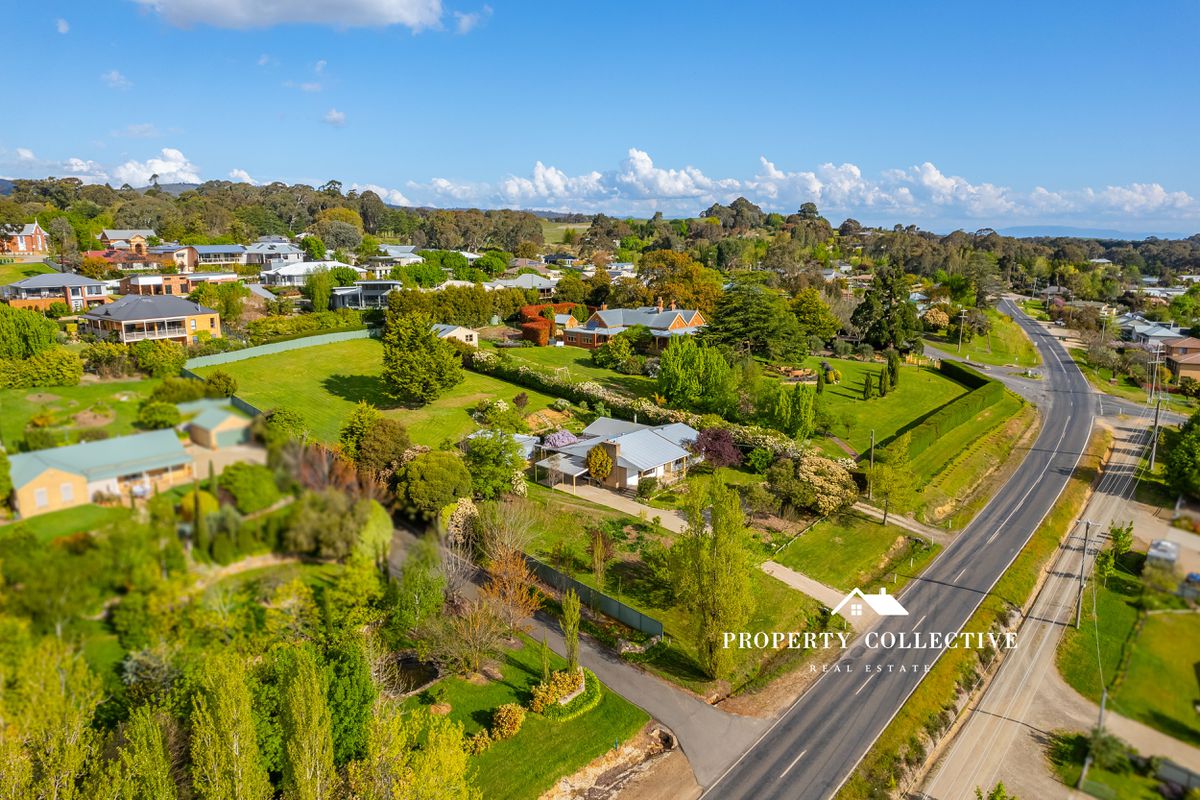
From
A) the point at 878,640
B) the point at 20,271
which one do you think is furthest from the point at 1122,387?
the point at 20,271

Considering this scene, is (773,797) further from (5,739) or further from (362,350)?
(362,350)

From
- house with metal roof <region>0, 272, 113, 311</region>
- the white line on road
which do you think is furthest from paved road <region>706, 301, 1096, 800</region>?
house with metal roof <region>0, 272, 113, 311</region>

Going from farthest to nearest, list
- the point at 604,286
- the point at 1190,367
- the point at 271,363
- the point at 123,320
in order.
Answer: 1. the point at 604,286
2. the point at 1190,367
3. the point at 271,363
4. the point at 123,320

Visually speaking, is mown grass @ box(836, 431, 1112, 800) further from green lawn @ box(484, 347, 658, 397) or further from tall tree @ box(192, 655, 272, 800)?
green lawn @ box(484, 347, 658, 397)

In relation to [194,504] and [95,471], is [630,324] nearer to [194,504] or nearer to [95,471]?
[194,504]

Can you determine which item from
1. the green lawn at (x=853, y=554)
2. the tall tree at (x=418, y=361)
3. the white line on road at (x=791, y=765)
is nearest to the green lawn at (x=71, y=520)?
the white line on road at (x=791, y=765)

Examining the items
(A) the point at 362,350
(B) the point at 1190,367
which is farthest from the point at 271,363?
(B) the point at 1190,367

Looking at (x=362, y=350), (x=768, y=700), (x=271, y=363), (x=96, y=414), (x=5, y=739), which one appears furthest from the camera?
(x=362, y=350)
